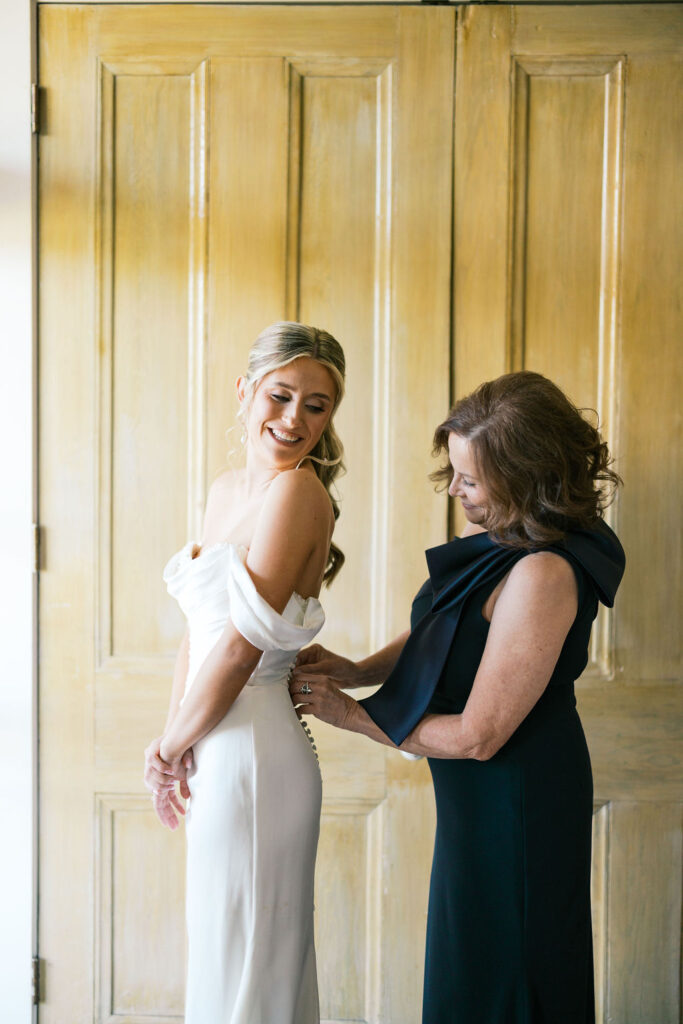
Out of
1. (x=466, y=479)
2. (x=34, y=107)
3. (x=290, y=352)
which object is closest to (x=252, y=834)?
(x=466, y=479)

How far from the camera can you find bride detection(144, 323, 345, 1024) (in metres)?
1.48

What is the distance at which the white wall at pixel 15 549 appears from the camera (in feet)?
7.04

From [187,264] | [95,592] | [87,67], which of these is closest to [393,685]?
[95,592]

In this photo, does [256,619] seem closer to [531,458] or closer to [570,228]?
[531,458]

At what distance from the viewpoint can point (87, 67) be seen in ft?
7.00

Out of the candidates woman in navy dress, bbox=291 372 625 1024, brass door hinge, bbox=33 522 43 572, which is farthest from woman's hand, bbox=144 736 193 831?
brass door hinge, bbox=33 522 43 572

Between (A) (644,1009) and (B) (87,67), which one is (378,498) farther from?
(A) (644,1009)

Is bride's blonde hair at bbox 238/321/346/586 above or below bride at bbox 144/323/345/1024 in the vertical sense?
above

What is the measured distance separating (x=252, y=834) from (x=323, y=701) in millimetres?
272

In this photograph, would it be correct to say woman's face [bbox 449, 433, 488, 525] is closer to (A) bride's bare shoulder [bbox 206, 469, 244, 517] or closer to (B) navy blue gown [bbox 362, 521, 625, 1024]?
(B) navy blue gown [bbox 362, 521, 625, 1024]

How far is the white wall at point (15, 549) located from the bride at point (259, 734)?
2.46 ft

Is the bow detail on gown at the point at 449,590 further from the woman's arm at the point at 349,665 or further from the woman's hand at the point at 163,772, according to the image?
the woman's hand at the point at 163,772

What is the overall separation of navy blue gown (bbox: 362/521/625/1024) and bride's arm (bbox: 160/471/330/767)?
0.84 feet

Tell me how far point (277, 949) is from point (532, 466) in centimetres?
100
